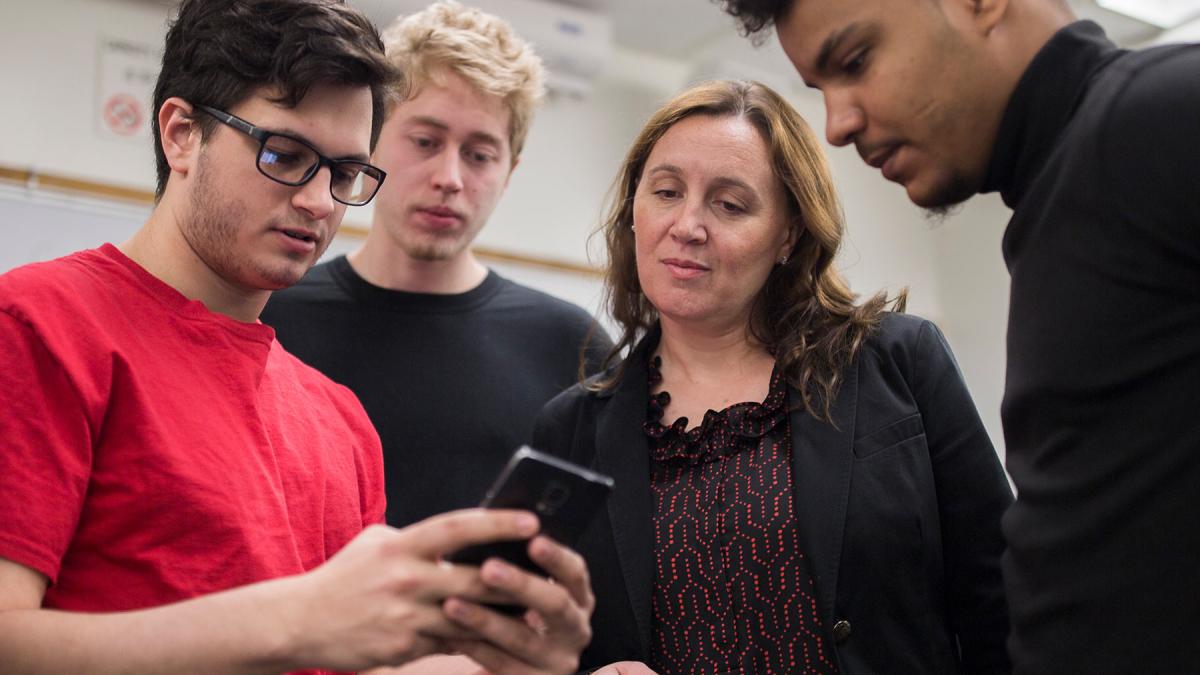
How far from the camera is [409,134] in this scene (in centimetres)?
216

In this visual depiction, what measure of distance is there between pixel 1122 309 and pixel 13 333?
3.28 feet

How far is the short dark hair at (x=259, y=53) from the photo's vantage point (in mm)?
1289

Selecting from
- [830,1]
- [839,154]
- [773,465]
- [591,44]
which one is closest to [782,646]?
[773,465]

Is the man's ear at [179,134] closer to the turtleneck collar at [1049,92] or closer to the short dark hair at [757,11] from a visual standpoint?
the short dark hair at [757,11]

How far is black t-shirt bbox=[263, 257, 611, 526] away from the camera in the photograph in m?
1.99

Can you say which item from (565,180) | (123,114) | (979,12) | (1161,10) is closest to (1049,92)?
(979,12)

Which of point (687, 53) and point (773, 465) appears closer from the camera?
point (773, 465)

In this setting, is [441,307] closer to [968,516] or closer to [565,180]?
[968,516]

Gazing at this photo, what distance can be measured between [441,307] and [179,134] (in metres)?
0.87

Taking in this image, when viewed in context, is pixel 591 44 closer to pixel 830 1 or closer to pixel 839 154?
pixel 839 154

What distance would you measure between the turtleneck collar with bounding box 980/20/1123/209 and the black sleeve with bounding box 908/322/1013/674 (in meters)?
0.70

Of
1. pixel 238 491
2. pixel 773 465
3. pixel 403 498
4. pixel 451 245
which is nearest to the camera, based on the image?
pixel 238 491

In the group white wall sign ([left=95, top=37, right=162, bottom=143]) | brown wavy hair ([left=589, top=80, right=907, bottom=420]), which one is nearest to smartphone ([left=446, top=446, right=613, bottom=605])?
brown wavy hair ([left=589, top=80, right=907, bottom=420])

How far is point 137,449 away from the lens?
3.56ft
